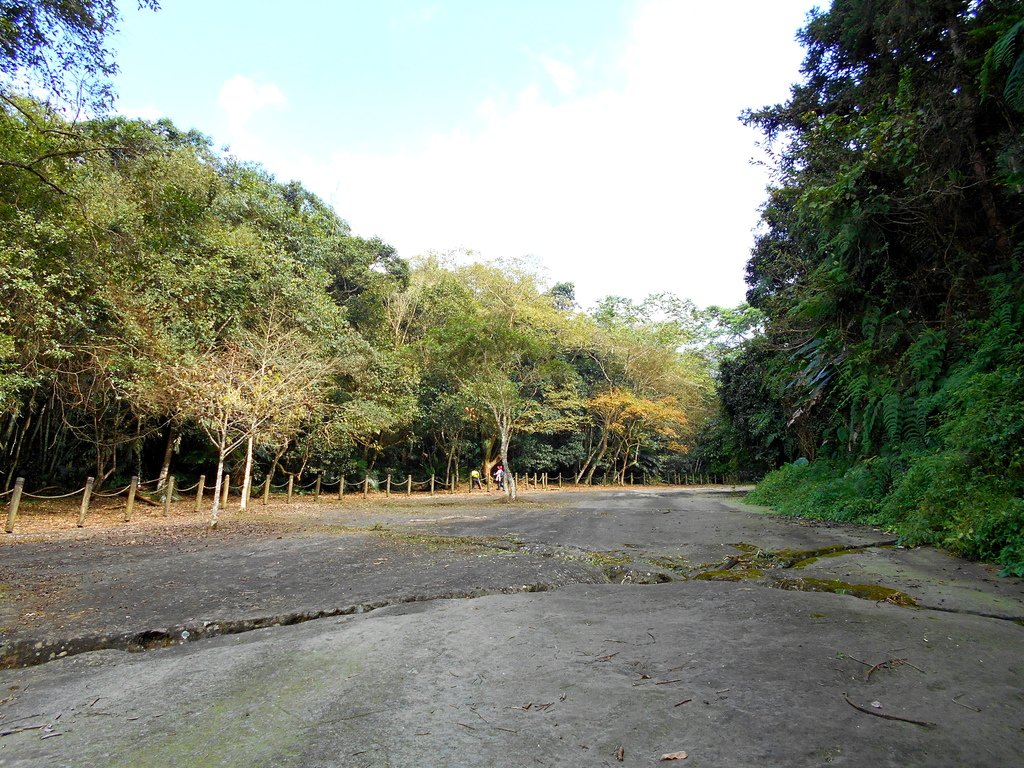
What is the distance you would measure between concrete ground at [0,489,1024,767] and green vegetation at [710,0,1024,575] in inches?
54.1

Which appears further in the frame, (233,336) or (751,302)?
(751,302)

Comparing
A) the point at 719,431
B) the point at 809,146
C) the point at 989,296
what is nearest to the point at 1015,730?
the point at 989,296

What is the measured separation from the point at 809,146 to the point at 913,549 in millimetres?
6142

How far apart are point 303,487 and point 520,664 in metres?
17.8

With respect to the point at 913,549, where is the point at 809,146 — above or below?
above

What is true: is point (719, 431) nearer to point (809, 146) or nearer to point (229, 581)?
point (809, 146)

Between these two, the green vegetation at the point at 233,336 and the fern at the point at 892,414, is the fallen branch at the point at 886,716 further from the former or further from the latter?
the green vegetation at the point at 233,336

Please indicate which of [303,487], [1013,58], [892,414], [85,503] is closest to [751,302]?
[892,414]

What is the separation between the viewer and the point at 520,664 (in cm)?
235

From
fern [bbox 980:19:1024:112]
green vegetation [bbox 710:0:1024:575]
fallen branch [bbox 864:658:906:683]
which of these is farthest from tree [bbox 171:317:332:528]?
fern [bbox 980:19:1024:112]

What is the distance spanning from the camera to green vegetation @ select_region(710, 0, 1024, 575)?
5.25 m

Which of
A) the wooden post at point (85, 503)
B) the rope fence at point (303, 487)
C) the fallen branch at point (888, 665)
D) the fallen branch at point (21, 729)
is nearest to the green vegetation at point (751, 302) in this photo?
the rope fence at point (303, 487)

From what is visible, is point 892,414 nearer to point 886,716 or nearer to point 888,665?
point 888,665

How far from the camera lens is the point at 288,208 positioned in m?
17.5
